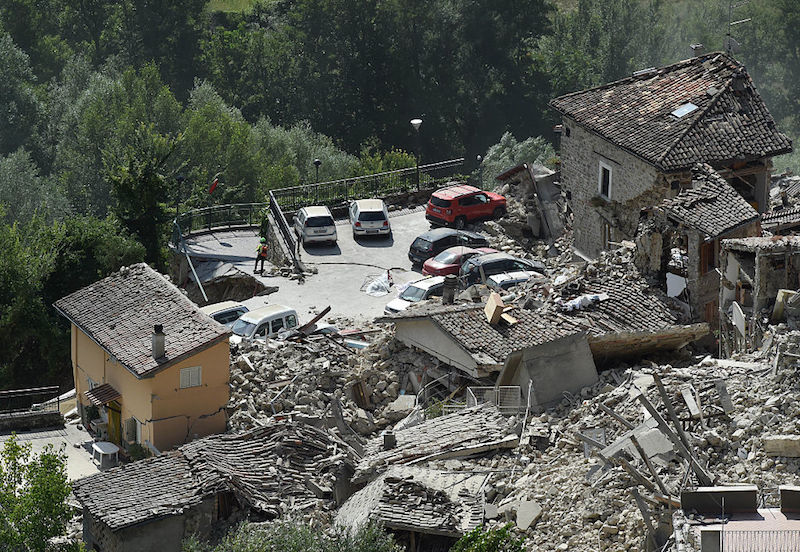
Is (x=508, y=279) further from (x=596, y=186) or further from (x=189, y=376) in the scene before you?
(x=189, y=376)

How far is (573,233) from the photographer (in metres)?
49.2

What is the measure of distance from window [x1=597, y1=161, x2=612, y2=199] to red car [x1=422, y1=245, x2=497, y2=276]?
14.1 feet

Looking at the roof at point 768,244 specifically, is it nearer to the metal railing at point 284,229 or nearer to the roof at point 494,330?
the roof at point 494,330

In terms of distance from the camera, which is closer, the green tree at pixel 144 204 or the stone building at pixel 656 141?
the stone building at pixel 656 141

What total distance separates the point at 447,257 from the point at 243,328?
9.01 meters

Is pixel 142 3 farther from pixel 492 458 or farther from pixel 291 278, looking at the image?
pixel 492 458

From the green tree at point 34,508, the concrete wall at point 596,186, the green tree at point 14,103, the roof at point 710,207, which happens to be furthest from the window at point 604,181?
the green tree at point 14,103

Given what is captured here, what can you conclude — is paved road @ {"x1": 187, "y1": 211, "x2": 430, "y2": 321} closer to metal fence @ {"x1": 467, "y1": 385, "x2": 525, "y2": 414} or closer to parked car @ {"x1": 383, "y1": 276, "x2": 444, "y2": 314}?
parked car @ {"x1": 383, "y1": 276, "x2": 444, "y2": 314}

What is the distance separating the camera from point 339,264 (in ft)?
168

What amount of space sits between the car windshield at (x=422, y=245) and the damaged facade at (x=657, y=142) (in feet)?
17.4

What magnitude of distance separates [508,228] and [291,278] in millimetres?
8597

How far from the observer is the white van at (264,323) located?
42344 millimetres

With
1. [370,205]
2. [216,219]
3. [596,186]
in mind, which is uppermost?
[596,186]

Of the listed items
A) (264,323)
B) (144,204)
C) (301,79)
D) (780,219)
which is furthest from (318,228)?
(301,79)
